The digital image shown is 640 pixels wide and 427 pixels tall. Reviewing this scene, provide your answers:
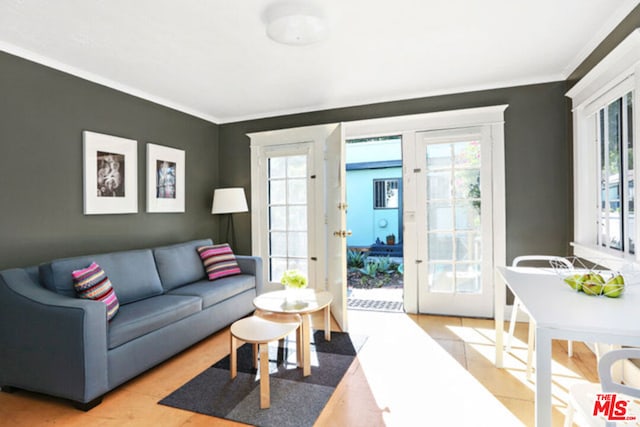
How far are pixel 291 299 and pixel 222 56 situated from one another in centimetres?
207

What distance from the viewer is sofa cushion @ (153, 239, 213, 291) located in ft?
10.9

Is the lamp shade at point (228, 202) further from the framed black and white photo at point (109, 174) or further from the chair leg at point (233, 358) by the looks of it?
the chair leg at point (233, 358)

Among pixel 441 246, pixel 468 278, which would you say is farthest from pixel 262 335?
pixel 468 278

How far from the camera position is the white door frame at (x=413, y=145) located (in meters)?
3.56

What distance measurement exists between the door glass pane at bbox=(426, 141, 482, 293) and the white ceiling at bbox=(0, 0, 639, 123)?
27.9 inches

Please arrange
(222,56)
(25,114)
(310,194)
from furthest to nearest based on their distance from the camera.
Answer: (310,194) < (222,56) < (25,114)

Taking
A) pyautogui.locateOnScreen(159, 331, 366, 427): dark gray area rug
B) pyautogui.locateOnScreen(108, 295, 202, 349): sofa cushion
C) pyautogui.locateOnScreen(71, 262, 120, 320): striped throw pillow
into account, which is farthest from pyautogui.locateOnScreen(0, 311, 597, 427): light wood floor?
pyautogui.locateOnScreen(71, 262, 120, 320): striped throw pillow

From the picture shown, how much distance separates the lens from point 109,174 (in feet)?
10.7

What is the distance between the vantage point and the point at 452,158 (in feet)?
12.3

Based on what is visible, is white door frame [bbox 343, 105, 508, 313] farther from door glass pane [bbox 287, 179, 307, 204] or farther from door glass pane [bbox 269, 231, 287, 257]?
door glass pane [bbox 269, 231, 287, 257]

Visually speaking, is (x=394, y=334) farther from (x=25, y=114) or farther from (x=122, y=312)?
(x=25, y=114)

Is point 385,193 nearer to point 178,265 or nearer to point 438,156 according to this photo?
point 438,156

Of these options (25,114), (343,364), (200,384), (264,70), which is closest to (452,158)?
(264,70)

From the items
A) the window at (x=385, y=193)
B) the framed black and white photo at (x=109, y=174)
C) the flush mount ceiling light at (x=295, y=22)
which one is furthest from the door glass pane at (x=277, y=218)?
the window at (x=385, y=193)
